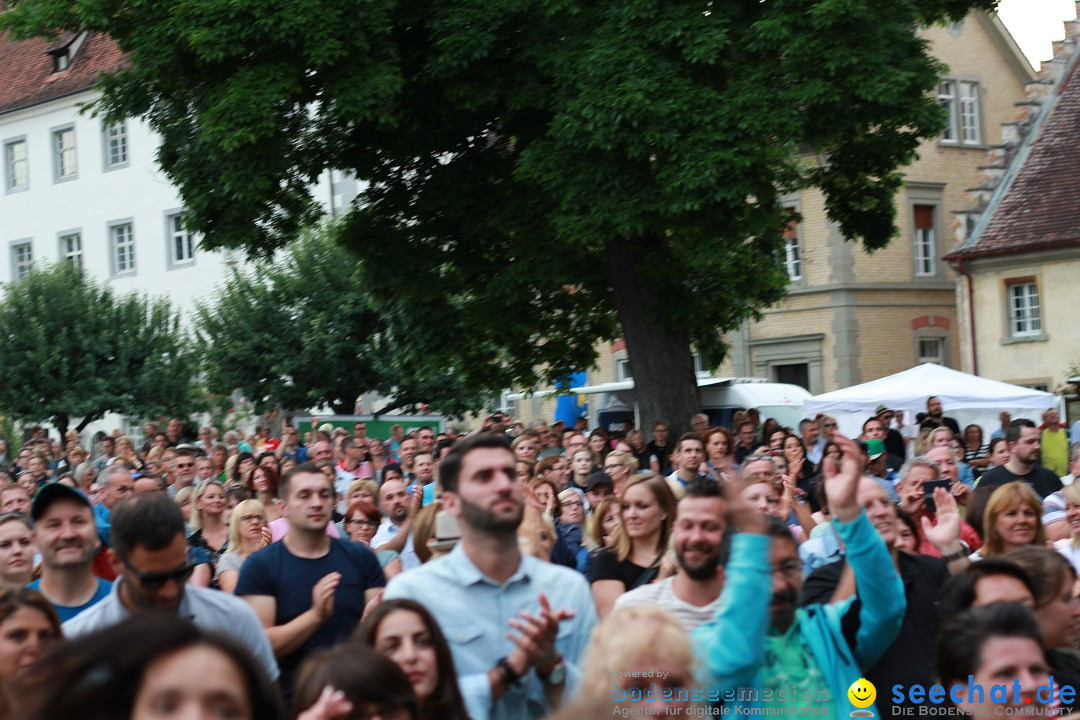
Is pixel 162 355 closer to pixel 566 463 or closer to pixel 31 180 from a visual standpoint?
pixel 31 180

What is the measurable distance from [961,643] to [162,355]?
36122 millimetres

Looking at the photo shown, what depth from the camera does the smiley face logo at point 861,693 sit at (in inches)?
204

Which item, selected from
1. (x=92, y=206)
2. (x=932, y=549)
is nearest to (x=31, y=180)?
(x=92, y=206)

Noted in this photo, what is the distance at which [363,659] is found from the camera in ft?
13.8

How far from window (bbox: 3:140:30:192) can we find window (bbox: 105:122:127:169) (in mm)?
3800

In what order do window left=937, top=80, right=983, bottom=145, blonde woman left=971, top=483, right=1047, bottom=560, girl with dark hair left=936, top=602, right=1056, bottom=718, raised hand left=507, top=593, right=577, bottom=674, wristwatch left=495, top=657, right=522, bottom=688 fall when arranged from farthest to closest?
window left=937, top=80, right=983, bottom=145
blonde woman left=971, top=483, right=1047, bottom=560
wristwatch left=495, top=657, right=522, bottom=688
raised hand left=507, top=593, right=577, bottom=674
girl with dark hair left=936, top=602, right=1056, bottom=718

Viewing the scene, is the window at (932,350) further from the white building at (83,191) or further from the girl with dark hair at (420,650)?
the girl with dark hair at (420,650)

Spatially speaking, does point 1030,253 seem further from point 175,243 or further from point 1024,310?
point 175,243

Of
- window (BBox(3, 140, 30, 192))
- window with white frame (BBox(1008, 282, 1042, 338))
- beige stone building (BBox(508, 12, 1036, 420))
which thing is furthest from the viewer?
window (BBox(3, 140, 30, 192))

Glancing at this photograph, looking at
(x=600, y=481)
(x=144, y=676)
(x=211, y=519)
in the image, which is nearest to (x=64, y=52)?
(x=600, y=481)

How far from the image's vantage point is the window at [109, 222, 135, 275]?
46.6 m

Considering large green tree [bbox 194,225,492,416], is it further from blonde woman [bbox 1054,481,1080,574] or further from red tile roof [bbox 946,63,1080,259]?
blonde woman [bbox 1054,481,1080,574]

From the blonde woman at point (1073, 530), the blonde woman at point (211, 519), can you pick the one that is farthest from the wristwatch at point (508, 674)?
the blonde woman at point (211, 519)

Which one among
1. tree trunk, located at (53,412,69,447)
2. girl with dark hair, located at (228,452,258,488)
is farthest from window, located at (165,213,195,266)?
girl with dark hair, located at (228,452,258,488)
